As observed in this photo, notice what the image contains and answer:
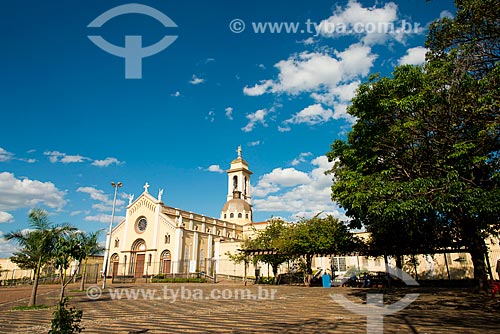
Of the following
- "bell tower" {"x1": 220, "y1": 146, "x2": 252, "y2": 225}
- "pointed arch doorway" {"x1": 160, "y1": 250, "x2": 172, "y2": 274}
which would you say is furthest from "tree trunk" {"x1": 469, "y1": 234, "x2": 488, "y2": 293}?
"bell tower" {"x1": 220, "y1": 146, "x2": 252, "y2": 225}

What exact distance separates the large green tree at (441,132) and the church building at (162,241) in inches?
1278

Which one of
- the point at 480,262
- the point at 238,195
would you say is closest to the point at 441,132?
the point at 480,262

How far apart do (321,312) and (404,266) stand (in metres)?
22.1

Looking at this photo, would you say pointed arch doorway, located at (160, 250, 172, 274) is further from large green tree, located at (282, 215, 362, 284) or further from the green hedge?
large green tree, located at (282, 215, 362, 284)

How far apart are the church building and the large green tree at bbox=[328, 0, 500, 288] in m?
32.5

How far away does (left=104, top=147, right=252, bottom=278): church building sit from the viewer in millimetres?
44812

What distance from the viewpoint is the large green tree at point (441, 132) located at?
34.9 feet

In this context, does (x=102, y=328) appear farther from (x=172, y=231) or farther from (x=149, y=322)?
(x=172, y=231)

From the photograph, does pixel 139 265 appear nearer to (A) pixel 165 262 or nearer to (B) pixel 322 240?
(A) pixel 165 262

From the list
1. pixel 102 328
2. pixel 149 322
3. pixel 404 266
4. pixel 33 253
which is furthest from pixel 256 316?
pixel 404 266

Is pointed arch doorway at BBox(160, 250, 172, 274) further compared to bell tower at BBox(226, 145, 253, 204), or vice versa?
bell tower at BBox(226, 145, 253, 204)

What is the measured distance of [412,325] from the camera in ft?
28.1

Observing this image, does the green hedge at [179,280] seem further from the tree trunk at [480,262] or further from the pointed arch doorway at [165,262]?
the tree trunk at [480,262]

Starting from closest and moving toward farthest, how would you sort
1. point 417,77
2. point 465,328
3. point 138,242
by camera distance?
point 465,328
point 417,77
point 138,242
